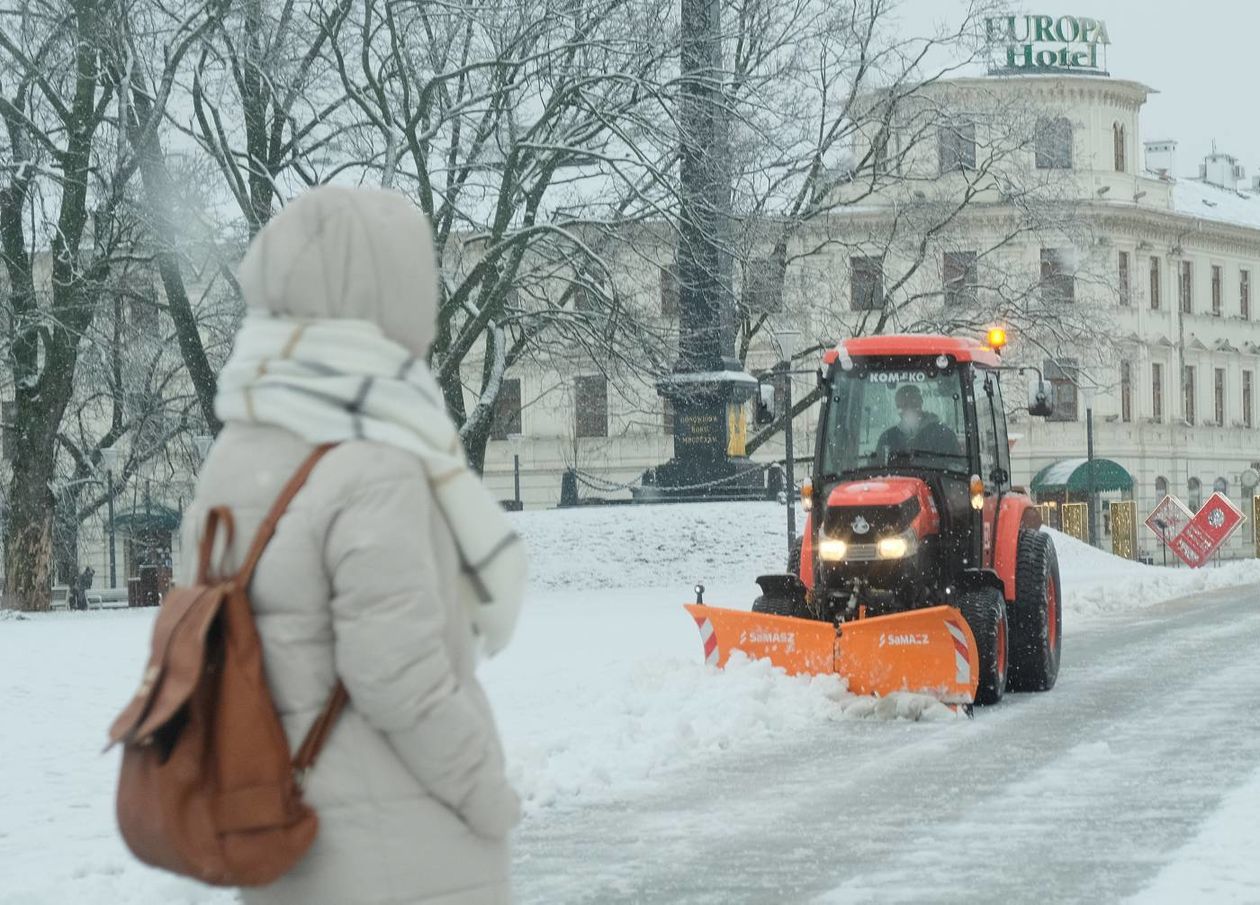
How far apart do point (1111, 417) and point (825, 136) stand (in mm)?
31142

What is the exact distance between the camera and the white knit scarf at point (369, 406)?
355cm

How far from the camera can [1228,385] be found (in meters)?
72.9

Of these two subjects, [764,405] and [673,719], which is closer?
[673,719]

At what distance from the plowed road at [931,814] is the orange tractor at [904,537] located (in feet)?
A: 2.10

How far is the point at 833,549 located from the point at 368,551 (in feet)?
37.8

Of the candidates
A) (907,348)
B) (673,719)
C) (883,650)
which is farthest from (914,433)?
(673,719)

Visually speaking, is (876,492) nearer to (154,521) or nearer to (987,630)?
(987,630)

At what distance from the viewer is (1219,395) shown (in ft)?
238

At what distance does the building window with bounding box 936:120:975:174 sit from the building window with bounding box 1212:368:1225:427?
1288 inches

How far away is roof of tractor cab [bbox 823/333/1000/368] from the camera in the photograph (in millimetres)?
15188

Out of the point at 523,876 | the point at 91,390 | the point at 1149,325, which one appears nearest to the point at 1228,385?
the point at 1149,325

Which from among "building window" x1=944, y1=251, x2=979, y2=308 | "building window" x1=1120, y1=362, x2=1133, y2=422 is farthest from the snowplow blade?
"building window" x1=1120, y1=362, x2=1133, y2=422

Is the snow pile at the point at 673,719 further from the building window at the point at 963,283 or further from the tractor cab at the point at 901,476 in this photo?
the building window at the point at 963,283

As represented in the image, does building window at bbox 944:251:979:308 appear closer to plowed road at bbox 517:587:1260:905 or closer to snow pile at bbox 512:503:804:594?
snow pile at bbox 512:503:804:594
